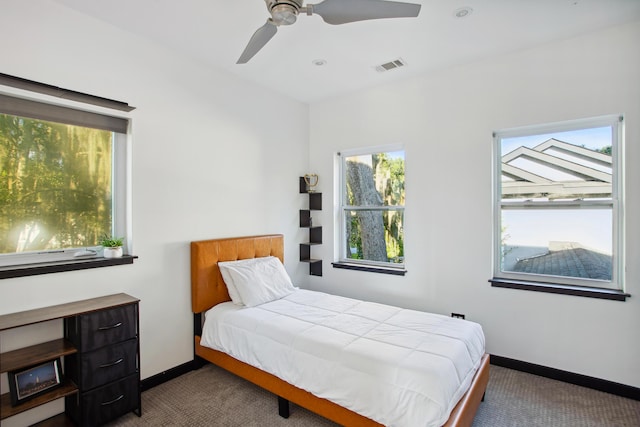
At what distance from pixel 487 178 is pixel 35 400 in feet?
12.3

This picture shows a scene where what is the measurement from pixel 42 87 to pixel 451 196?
348cm

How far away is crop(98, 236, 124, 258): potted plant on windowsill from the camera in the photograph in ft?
8.23

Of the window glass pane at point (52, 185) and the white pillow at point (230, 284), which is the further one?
the white pillow at point (230, 284)

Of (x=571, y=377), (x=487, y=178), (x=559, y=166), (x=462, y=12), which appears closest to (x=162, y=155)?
(x=462, y=12)

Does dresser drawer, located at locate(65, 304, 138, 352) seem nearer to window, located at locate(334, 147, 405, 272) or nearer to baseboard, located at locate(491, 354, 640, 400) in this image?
window, located at locate(334, 147, 405, 272)

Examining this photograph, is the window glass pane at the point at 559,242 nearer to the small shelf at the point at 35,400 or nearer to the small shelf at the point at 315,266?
the small shelf at the point at 315,266

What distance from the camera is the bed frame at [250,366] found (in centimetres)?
195

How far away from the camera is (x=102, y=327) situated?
213 cm

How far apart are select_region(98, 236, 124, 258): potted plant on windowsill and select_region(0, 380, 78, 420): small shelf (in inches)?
34.5

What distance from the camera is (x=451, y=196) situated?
10.9ft

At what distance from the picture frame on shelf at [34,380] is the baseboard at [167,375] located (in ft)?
2.29

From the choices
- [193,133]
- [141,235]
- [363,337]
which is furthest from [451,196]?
[141,235]

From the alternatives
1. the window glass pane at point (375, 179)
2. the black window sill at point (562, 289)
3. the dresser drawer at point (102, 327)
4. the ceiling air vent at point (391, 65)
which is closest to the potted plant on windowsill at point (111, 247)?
the dresser drawer at point (102, 327)

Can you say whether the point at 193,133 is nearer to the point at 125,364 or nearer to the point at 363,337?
the point at 125,364
